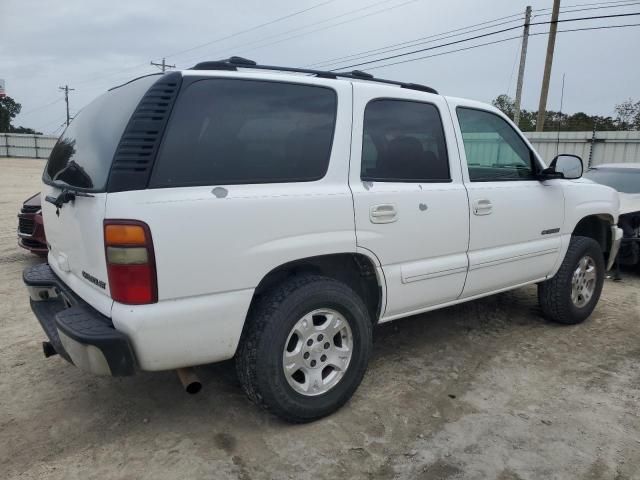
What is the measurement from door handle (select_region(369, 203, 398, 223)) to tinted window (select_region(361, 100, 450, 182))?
18 cm

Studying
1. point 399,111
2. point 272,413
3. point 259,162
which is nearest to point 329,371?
point 272,413

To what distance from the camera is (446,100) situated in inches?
141

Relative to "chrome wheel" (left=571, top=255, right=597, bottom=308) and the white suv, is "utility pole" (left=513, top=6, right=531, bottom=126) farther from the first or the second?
the white suv

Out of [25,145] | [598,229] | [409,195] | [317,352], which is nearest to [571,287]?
[598,229]

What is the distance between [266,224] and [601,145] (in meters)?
14.8

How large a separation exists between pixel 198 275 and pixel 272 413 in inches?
36.5

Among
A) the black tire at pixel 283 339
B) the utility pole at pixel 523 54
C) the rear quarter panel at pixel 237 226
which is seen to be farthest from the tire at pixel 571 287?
the utility pole at pixel 523 54

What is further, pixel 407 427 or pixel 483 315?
pixel 483 315

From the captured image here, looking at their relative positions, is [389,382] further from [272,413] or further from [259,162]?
[259,162]

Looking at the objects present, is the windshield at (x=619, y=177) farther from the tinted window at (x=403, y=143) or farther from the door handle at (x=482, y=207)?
the tinted window at (x=403, y=143)

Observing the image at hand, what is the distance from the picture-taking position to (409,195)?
313 centimetres

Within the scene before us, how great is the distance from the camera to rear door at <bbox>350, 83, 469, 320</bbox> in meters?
2.99

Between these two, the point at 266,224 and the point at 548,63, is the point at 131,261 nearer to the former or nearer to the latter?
the point at 266,224

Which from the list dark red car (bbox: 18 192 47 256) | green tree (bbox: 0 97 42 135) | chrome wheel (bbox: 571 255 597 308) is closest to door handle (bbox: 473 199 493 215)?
chrome wheel (bbox: 571 255 597 308)
